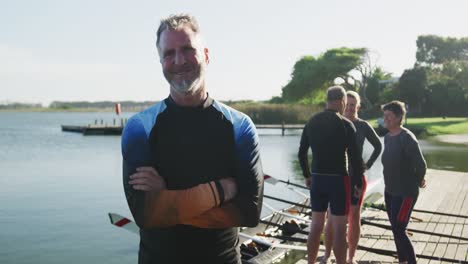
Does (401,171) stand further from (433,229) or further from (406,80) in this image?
(406,80)

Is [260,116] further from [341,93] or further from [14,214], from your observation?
[341,93]

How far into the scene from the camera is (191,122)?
239 cm

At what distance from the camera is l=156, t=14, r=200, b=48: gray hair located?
2.35 m

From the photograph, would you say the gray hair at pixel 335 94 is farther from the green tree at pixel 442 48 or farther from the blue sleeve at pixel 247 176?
the green tree at pixel 442 48

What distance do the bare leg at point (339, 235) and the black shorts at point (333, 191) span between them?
69 millimetres

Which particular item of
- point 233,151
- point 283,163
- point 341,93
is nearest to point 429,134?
point 283,163

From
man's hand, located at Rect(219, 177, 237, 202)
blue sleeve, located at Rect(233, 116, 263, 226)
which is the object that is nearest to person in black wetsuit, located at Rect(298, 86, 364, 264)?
blue sleeve, located at Rect(233, 116, 263, 226)

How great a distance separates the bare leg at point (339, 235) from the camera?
5125 millimetres

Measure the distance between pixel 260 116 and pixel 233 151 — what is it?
66606 mm

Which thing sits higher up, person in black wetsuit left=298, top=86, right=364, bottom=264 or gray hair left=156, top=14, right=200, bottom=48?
gray hair left=156, top=14, right=200, bottom=48

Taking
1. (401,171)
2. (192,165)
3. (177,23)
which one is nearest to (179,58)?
(177,23)

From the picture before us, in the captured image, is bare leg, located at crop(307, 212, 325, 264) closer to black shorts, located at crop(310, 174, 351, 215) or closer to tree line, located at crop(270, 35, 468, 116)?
black shorts, located at crop(310, 174, 351, 215)

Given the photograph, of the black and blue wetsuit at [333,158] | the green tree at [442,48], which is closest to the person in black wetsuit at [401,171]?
the black and blue wetsuit at [333,158]

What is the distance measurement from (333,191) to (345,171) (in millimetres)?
262
